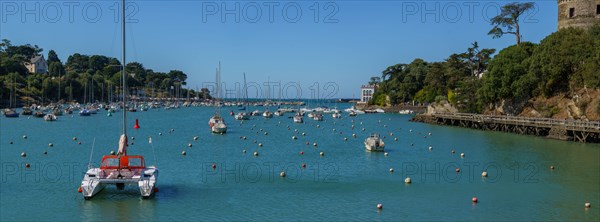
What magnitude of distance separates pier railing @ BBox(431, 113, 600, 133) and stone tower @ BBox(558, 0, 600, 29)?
845 inches

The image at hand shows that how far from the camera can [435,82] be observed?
13375cm

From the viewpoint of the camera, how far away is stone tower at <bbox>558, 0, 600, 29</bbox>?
84812mm

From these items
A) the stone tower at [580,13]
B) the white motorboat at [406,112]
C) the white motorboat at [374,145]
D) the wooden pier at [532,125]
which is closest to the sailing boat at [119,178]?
the white motorboat at [374,145]

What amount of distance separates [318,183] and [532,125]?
139ft

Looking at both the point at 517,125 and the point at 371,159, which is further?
the point at 517,125

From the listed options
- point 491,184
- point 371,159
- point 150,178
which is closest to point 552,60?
point 371,159

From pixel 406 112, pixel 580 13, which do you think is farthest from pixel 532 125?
pixel 406 112

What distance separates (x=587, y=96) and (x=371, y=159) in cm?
3666

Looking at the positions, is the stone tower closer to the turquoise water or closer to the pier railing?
the pier railing

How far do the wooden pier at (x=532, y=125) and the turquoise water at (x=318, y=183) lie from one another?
2581 millimetres

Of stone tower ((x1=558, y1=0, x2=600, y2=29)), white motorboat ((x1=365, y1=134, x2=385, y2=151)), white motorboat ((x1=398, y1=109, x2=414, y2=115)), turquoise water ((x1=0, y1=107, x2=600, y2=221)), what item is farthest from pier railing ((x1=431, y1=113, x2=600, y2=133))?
white motorboat ((x1=398, y1=109, x2=414, y2=115))

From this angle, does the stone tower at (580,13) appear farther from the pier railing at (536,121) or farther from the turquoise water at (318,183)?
the turquoise water at (318,183)

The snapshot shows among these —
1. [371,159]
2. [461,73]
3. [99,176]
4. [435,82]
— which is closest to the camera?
[99,176]

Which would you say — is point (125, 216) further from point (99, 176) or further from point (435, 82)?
point (435, 82)
